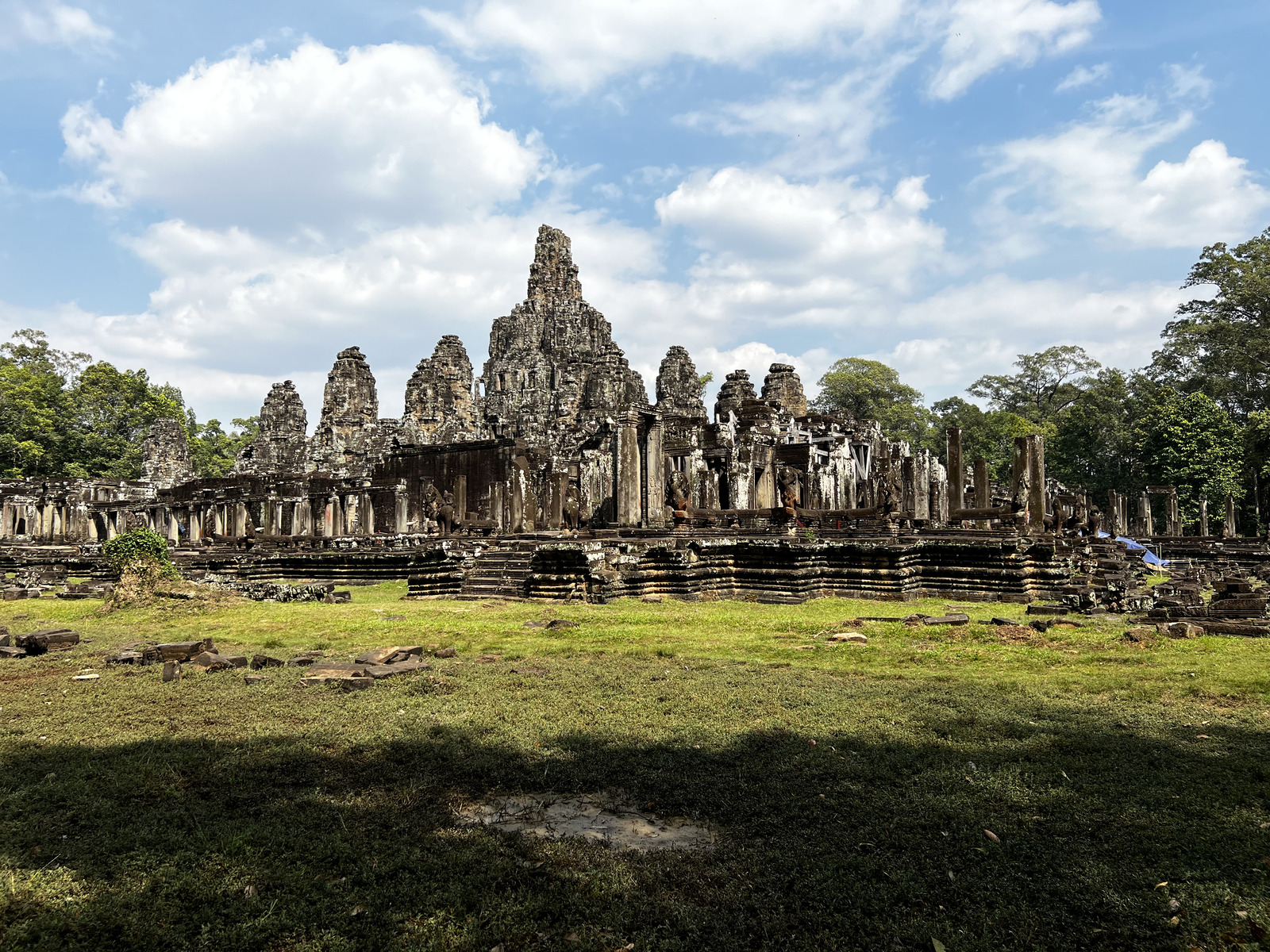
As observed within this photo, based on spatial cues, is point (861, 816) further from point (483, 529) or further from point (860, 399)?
point (860, 399)

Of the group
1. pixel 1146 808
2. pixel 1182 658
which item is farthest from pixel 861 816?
pixel 1182 658

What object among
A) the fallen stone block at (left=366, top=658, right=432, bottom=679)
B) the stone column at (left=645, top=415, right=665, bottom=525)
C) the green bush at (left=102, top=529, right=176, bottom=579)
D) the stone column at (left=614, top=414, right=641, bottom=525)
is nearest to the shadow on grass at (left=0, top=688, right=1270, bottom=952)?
the fallen stone block at (left=366, top=658, right=432, bottom=679)

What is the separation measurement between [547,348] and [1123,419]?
4230 cm

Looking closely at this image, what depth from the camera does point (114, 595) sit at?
1352 centimetres

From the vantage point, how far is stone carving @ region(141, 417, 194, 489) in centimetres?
4341

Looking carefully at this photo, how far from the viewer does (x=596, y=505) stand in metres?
27.5

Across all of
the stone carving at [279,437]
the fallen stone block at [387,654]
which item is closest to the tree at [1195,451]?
the fallen stone block at [387,654]

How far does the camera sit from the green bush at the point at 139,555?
1402cm

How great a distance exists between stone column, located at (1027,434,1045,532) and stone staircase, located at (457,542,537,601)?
1209 cm

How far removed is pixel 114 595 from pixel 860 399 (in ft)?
228

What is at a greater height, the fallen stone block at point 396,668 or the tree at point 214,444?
the tree at point 214,444

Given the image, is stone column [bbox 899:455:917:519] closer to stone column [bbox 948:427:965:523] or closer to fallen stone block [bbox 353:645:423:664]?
stone column [bbox 948:427:965:523]

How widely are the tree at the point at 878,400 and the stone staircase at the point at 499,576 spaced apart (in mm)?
59753

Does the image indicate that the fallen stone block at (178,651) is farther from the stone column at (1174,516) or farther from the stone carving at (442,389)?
the stone carving at (442,389)
